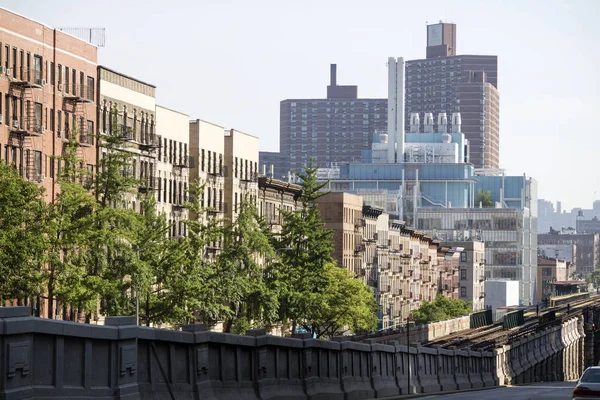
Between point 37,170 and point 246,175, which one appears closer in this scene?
point 37,170

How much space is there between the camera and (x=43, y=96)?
3844 inches

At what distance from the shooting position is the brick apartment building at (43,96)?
3656 inches

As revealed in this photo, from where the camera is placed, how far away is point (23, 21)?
94312 mm

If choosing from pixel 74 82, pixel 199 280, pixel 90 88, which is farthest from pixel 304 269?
pixel 74 82

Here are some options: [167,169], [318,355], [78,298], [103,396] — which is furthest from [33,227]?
[103,396]

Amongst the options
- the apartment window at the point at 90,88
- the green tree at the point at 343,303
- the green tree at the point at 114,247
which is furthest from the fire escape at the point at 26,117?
the green tree at the point at 343,303

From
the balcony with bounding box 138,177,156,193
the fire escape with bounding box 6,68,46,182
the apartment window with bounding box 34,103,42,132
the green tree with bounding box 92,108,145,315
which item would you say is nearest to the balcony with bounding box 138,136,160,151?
the balcony with bounding box 138,177,156,193

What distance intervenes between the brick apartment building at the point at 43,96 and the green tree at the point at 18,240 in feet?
32.3

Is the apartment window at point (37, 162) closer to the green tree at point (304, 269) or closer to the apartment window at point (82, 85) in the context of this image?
the apartment window at point (82, 85)

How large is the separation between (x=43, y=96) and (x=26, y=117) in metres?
2.85

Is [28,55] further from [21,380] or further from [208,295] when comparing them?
[21,380]

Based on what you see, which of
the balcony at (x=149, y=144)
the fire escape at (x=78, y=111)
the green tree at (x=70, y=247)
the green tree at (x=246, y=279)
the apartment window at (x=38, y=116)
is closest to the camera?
the green tree at (x=70, y=247)

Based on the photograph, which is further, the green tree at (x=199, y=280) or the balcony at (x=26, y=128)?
the balcony at (x=26, y=128)

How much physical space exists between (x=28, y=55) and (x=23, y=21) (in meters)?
2.49
